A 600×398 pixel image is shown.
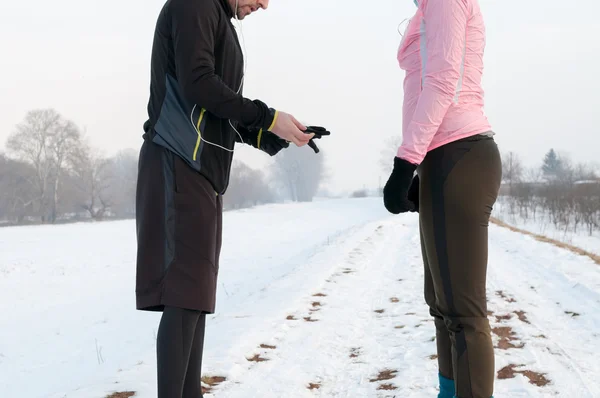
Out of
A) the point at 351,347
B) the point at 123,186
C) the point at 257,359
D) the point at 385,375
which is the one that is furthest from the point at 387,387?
the point at 123,186

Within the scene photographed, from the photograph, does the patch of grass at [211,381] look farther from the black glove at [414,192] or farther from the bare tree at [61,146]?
the bare tree at [61,146]

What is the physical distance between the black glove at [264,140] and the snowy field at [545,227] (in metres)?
18.6

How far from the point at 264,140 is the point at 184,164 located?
525mm

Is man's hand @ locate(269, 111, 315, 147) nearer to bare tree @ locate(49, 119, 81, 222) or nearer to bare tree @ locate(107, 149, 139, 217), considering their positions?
bare tree @ locate(49, 119, 81, 222)

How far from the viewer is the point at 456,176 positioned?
1.90 metres

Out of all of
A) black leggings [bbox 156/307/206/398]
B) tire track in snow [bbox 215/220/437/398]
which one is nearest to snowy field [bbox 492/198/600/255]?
tire track in snow [bbox 215/220/437/398]

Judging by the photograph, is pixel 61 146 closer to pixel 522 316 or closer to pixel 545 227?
pixel 545 227

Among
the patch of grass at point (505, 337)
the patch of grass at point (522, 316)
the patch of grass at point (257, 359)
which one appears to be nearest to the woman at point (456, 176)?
the patch of grass at point (257, 359)

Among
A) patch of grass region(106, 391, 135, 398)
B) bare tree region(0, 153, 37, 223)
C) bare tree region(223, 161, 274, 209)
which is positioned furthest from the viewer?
bare tree region(223, 161, 274, 209)

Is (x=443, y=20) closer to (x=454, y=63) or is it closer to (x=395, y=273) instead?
(x=454, y=63)

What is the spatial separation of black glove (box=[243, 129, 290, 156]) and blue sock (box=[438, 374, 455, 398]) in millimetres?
1284

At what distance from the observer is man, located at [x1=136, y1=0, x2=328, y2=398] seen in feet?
5.63

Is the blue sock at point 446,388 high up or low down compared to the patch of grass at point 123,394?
up

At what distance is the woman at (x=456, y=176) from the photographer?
188 centimetres
